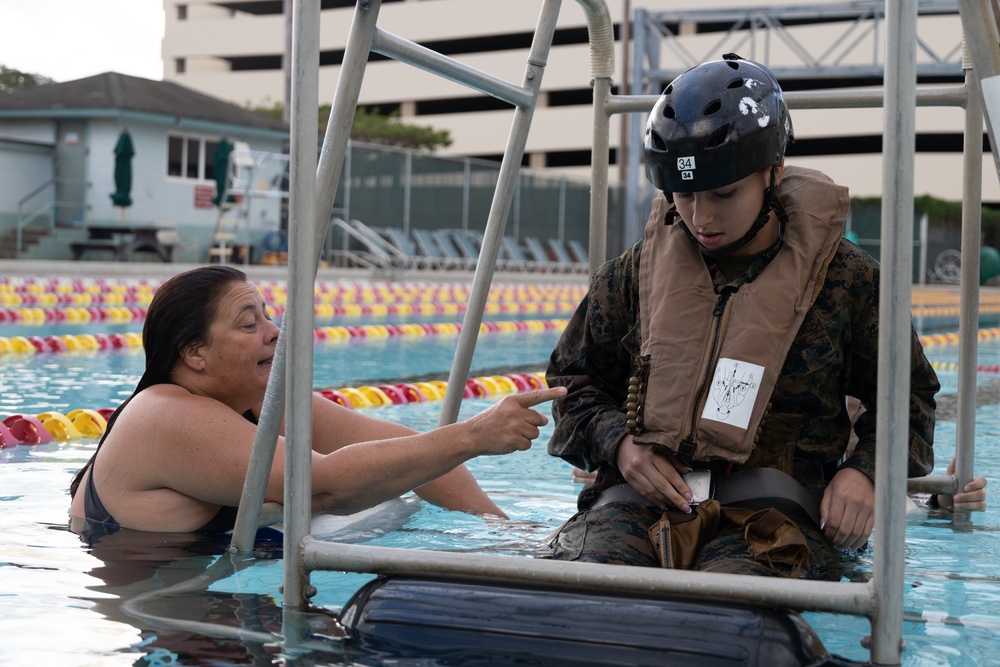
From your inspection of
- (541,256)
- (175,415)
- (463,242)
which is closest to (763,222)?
(175,415)

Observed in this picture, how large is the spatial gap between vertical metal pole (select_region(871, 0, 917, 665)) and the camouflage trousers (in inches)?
17.3

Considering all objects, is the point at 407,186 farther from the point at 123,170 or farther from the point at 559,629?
the point at 559,629

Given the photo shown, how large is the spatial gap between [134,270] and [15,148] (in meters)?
7.34

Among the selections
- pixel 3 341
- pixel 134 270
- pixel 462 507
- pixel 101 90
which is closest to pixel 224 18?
pixel 101 90

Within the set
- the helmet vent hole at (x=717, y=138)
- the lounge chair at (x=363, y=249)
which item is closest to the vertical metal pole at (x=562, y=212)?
the lounge chair at (x=363, y=249)

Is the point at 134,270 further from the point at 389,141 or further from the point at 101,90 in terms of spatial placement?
the point at 389,141

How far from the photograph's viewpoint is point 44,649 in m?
2.59

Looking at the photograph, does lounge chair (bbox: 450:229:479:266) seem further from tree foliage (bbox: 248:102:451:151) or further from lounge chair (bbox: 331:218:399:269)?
tree foliage (bbox: 248:102:451:151)

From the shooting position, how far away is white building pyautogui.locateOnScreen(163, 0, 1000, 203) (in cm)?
4403

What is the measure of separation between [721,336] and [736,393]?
0.50ft

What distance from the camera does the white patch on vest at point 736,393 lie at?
277 centimetres

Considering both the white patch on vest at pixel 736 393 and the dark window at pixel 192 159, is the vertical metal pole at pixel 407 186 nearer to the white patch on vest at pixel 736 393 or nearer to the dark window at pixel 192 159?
the dark window at pixel 192 159

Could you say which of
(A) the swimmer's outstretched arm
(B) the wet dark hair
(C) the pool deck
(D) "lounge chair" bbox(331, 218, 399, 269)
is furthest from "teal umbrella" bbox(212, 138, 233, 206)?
(A) the swimmer's outstretched arm

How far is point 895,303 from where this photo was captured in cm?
220
